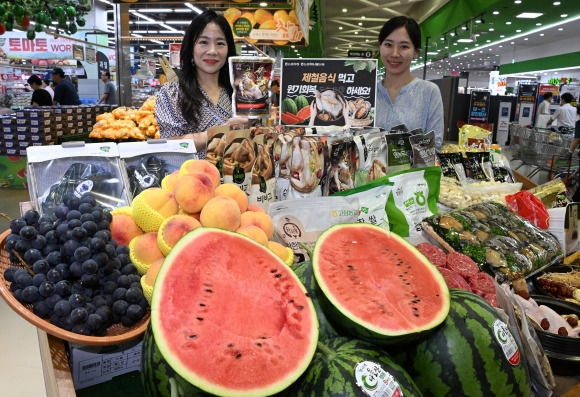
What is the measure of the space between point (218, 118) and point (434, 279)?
1.82 m

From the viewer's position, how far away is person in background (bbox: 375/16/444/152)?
115 inches

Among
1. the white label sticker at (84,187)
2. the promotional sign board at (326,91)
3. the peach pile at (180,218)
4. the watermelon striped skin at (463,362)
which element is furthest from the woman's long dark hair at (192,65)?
the watermelon striped skin at (463,362)

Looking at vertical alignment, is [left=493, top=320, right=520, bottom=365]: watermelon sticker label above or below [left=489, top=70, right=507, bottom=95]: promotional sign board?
below

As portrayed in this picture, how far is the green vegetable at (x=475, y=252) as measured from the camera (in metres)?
1.62

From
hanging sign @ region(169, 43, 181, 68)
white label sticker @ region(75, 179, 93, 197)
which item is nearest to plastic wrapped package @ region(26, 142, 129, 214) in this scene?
white label sticker @ region(75, 179, 93, 197)

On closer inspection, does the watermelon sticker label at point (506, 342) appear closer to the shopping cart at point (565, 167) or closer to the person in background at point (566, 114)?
the shopping cart at point (565, 167)

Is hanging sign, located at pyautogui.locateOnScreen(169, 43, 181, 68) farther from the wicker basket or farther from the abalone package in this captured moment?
the wicker basket

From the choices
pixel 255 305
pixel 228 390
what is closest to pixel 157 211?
pixel 255 305

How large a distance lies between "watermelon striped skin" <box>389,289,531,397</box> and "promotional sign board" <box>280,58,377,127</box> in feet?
4.10

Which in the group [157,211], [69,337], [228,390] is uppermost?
[157,211]

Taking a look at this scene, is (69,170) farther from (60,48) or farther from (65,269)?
(60,48)

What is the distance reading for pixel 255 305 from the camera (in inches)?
31.0

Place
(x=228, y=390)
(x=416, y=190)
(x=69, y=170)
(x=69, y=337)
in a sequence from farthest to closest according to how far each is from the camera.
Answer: (x=416, y=190), (x=69, y=170), (x=69, y=337), (x=228, y=390)

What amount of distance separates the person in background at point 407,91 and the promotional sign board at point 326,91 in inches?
35.1
